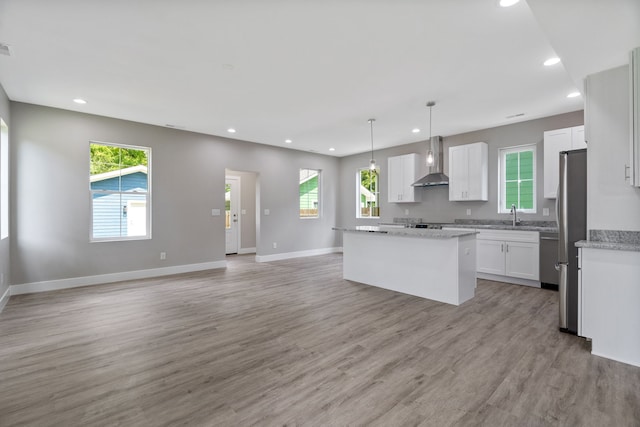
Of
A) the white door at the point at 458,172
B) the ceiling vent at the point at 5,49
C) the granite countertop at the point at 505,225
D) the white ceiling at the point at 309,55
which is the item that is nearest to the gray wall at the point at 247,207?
the white ceiling at the point at 309,55

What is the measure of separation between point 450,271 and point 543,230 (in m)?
2.02

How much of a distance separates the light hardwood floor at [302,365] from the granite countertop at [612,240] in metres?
0.91

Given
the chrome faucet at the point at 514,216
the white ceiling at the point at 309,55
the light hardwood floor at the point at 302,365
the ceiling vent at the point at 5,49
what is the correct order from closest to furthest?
the light hardwood floor at the point at 302,365 → the white ceiling at the point at 309,55 → the ceiling vent at the point at 5,49 → the chrome faucet at the point at 514,216

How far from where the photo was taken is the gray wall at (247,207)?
848cm

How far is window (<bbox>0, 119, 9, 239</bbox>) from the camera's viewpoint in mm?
3850

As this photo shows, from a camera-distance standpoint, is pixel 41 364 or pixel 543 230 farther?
pixel 543 230

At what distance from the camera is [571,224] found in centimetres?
296

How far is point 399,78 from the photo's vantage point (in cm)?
354

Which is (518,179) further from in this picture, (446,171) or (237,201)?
(237,201)

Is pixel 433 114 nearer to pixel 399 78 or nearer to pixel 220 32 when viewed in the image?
pixel 399 78

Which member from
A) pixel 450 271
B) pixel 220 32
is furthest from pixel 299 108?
pixel 450 271

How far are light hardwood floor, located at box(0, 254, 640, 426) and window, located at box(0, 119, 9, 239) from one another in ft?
3.36

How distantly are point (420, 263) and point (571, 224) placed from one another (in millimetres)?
1704

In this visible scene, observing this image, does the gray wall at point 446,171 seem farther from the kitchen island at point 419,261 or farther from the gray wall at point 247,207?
the gray wall at point 247,207
